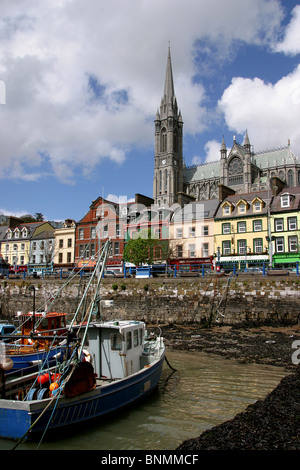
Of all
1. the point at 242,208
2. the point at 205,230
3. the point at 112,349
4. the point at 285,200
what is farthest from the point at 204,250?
the point at 112,349

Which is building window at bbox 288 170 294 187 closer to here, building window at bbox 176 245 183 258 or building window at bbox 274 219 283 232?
building window at bbox 274 219 283 232

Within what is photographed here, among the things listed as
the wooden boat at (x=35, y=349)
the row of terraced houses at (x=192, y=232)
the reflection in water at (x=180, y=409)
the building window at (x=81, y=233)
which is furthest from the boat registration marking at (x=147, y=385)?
the building window at (x=81, y=233)

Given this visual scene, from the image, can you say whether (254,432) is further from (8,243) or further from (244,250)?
(8,243)

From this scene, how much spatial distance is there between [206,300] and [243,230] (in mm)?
19706

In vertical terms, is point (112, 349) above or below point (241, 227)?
below

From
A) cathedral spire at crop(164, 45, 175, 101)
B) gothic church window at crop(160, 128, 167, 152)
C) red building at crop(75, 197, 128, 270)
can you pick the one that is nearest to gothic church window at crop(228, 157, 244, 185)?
gothic church window at crop(160, 128, 167, 152)

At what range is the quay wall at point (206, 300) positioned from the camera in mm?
24016

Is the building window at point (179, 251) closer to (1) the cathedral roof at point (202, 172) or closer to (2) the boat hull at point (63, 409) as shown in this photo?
(2) the boat hull at point (63, 409)

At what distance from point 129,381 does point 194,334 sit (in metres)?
12.5

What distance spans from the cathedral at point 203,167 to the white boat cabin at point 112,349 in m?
104

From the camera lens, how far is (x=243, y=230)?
144 ft

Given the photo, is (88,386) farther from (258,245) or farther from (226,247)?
(226,247)

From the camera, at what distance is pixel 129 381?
432 inches
